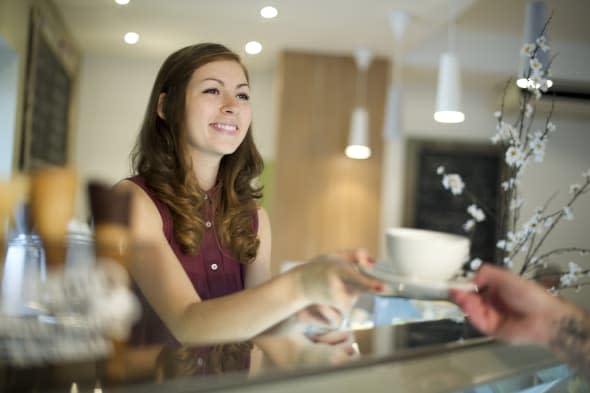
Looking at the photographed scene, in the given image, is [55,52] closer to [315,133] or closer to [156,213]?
[156,213]

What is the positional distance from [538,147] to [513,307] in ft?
1.35

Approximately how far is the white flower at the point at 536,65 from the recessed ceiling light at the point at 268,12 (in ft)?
1.17

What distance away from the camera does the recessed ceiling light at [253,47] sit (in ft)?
2.00

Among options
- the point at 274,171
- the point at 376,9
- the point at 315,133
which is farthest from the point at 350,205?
the point at 376,9

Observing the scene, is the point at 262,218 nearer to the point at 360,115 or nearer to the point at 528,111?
the point at 528,111

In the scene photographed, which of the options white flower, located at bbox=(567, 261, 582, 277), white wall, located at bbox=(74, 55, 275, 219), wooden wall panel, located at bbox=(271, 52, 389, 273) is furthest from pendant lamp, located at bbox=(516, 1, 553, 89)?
wooden wall panel, located at bbox=(271, 52, 389, 273)

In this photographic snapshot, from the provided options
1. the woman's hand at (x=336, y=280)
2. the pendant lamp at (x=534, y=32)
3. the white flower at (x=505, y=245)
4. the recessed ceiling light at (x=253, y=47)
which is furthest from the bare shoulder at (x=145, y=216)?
the pendant lamp at (x=534, y=32)

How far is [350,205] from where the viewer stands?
228 cm

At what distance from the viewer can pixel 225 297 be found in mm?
378

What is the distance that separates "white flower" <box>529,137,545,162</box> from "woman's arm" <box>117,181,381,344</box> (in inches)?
20.6

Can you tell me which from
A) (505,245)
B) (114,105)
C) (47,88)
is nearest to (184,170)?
(114,105)

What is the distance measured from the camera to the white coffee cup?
34cm

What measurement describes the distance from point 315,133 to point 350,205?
57 cm

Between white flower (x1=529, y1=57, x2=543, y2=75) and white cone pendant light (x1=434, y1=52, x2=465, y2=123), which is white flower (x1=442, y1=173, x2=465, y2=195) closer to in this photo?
white cone pendant light (x1=434, y1=52, x2=465, y2=123)
